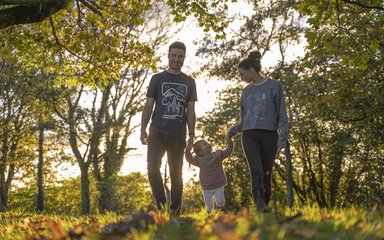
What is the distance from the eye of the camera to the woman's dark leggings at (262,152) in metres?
6.47

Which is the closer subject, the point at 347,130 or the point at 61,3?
the point at 61,3

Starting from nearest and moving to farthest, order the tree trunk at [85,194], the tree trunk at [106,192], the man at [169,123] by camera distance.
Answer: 1. the man at [169,123]
2. the tree trunk at [106,192]
3. the tree trunk at [85,194]

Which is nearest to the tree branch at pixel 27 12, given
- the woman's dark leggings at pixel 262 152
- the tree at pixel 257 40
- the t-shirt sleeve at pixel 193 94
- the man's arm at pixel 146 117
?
the man's arm at pixel 146 117

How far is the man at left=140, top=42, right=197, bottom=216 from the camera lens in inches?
271

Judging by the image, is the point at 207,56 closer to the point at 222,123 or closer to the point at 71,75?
the point at 222,123

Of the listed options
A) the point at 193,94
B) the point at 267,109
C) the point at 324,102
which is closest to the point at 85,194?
the point at 324,102

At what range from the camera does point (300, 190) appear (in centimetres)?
3039

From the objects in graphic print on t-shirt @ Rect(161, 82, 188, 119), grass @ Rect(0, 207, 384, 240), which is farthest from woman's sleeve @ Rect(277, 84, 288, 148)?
grass @ Rect(0, 207, 384, 240)

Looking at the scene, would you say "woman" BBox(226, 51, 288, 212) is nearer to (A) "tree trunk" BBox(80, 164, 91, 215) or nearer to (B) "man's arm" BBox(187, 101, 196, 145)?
(B) "man's arm" BBox(187, 101, 196, 145)

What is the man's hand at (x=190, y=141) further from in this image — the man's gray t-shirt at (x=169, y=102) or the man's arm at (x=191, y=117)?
the man's gray t-shirt at (x=169, y=102)

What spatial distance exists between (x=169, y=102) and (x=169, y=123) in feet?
0.98

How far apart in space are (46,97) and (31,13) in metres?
18.1

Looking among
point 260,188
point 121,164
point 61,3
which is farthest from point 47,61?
point 121,164

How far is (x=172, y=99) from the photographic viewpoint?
696 centimetres
